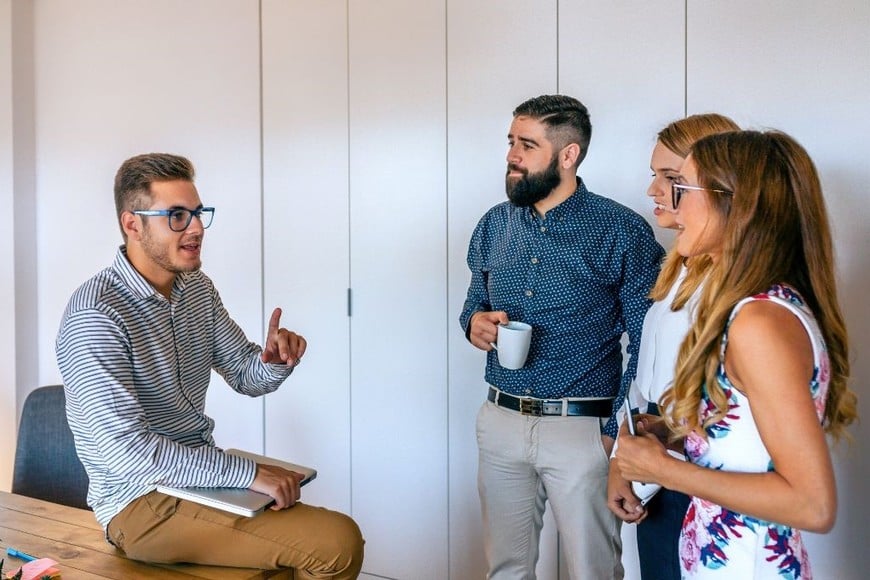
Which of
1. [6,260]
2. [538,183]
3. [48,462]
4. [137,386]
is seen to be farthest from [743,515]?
[6,260]

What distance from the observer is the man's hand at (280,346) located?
2037mm

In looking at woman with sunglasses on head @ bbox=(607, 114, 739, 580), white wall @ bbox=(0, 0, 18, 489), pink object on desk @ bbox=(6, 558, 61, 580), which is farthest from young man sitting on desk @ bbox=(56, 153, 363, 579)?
white wall @ bbox=(0, 0, 18, 489)

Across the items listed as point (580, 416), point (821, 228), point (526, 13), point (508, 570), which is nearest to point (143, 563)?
point (508, 570)

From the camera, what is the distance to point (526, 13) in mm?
2701

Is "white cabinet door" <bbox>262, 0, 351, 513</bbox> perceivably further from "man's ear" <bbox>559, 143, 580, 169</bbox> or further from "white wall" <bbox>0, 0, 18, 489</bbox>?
"white wall" <bbox>0, 0, 18, 489</bbox>

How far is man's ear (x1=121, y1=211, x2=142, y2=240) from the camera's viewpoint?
6.42 ft

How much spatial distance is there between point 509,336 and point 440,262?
1.06m

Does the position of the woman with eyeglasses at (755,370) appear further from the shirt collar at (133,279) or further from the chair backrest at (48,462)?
the chair backrest at (48,462)

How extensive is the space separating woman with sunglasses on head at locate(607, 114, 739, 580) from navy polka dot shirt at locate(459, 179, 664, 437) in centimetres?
24

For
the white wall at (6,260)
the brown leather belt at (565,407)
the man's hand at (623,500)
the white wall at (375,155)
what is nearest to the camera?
the man's hand at (623,500)

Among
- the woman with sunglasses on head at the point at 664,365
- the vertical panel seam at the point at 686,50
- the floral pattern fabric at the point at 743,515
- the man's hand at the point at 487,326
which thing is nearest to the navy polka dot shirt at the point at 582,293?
the man's hand at the point at 487,326

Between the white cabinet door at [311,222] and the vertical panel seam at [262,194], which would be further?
the vertical panel seam at [262,194]

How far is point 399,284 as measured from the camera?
304 centimetres

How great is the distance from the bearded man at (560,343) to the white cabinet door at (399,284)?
77cm
